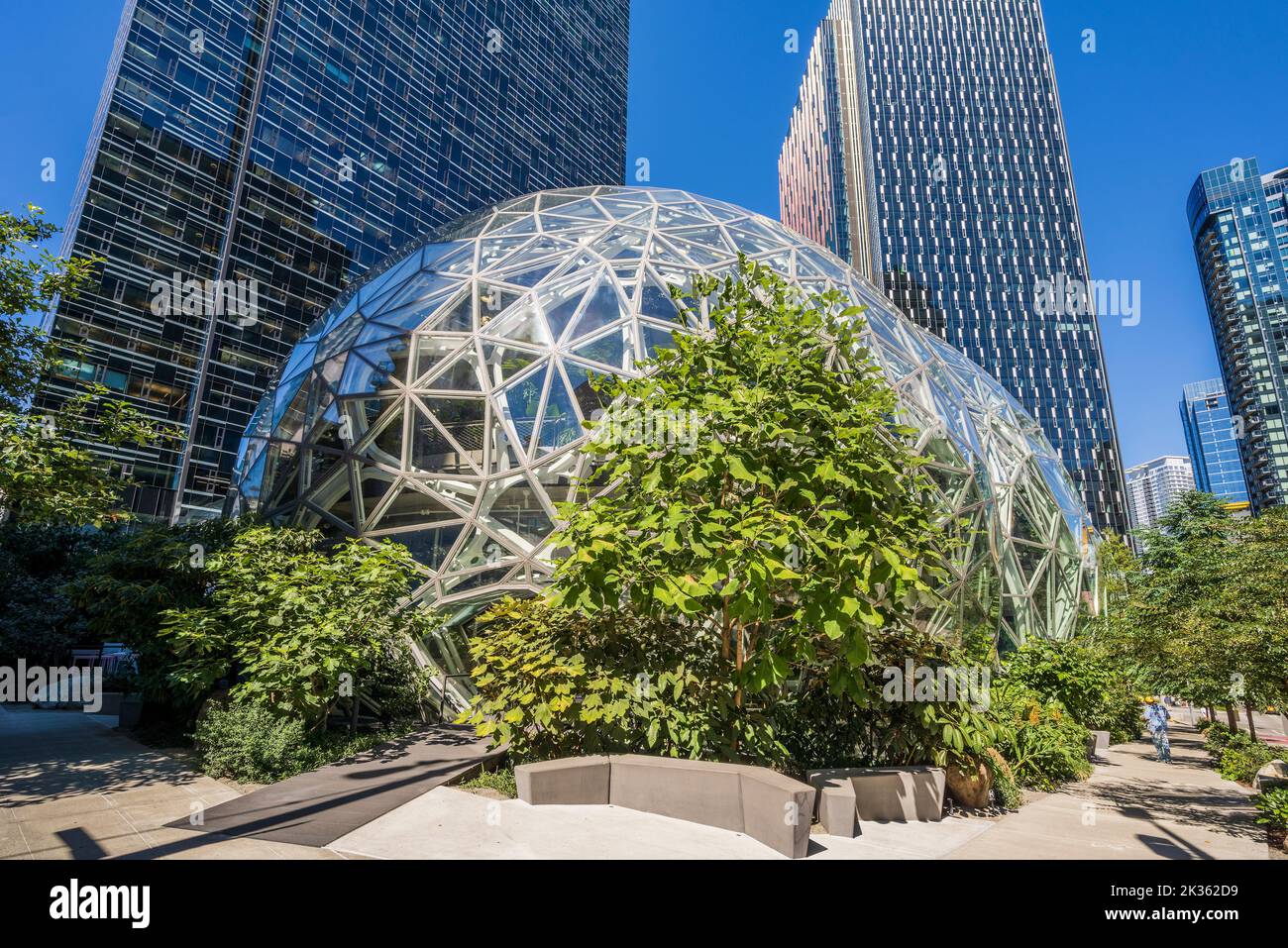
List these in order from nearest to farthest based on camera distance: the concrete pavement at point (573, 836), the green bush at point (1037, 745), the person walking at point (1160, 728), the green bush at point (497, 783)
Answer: the concrete pavement at point (573, 836) → the green bush at point (497, 783) → the green bush at point (1037, 745) → the person walking at point (1160, 728)

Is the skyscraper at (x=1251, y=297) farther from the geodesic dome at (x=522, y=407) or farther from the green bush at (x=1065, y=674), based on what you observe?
the geodesic dome at (x=522, y=407)

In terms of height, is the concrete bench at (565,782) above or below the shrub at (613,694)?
below

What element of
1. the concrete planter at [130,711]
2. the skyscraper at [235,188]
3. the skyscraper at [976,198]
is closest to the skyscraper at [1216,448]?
the skyscraper at [976,198]

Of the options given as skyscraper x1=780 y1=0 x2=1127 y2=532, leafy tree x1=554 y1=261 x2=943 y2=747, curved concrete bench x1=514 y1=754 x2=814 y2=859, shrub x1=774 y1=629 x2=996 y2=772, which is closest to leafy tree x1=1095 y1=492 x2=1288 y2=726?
shrub x1=774 y1=629 x2=996 y2=772

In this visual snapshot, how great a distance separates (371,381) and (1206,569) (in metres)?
18.4

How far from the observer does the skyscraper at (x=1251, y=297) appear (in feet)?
367

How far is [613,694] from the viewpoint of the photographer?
8.72 meters

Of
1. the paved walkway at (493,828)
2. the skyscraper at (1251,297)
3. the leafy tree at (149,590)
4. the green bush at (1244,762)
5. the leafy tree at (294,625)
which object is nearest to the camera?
the paved walkway at (493,828)

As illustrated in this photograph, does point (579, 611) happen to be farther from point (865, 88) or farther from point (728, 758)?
point (865, 88)

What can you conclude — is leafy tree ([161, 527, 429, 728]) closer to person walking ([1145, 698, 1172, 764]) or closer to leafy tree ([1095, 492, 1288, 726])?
leafy tree ([1095, 492, 1288, 726])

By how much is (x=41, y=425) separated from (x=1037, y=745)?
17.5m

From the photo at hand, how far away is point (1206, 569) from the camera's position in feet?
43.2

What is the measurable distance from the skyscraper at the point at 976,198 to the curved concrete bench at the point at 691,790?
361 feet
